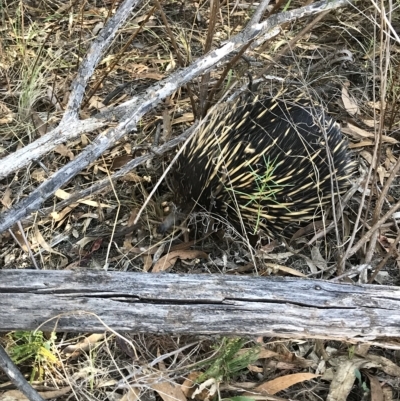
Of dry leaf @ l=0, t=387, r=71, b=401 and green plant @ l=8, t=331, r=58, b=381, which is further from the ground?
green plant @ l=8, t=331, r=58, b=381

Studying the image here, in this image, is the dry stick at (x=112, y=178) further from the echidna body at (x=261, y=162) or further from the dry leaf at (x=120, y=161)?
the dry leaf at (x=120, y=161)

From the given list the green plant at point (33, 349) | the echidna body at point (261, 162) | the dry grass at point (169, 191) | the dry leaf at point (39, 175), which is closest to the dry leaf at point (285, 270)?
the dry grass at point (169, 191)

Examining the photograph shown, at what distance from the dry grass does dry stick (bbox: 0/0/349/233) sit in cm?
10

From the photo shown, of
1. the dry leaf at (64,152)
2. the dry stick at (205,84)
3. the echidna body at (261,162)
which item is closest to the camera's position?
the dry stick at (205,84)

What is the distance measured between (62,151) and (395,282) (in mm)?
1065

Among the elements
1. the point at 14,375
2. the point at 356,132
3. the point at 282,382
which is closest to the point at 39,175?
the point at 14,375

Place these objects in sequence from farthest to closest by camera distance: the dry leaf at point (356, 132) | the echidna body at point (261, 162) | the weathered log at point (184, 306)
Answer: the dry leaf at point (356, 132)
the echidna body at point (261, 162)
the weathered log at point (184, 306)

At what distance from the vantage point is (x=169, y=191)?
5.57ft

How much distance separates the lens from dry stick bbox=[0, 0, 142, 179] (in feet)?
3.62

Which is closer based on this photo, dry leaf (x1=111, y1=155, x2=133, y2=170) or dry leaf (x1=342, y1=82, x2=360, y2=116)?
dry leaf (x1=111, y1=155, x2=133, y2=170)

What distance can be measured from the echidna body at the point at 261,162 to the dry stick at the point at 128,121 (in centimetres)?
28

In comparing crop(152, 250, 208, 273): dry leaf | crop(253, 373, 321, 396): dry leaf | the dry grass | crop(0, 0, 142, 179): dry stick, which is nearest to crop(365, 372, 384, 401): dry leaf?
the dry grass

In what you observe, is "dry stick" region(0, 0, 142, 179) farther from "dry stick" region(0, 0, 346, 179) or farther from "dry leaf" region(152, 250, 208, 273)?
"dry leaf" region(152, 250, 208, 273)

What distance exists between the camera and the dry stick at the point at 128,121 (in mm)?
1072
